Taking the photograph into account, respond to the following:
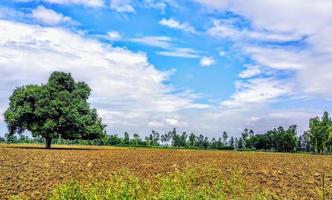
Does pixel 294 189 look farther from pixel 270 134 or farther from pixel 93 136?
pixel 270 134

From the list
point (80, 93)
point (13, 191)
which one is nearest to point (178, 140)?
point (80, 93)

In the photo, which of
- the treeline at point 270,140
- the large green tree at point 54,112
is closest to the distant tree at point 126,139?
the treeline at point 270,140

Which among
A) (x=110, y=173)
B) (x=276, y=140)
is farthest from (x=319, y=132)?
(x=110, y=173)

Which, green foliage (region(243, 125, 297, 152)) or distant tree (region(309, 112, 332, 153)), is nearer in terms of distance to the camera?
distant tree (region(309, 112, 332, 153))

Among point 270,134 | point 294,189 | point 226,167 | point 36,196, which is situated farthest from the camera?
point 270,134

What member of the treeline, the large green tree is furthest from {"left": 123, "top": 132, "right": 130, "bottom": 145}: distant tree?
the large green tree

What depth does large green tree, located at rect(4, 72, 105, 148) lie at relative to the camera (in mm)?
56750

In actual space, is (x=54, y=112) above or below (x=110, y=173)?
above

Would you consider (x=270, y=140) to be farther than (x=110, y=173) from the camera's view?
Yes

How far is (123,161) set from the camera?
32250mm

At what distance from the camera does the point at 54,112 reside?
56.3 metres

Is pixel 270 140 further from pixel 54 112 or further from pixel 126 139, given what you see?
pixel 54 112

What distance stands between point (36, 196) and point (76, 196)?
1032 centimetres

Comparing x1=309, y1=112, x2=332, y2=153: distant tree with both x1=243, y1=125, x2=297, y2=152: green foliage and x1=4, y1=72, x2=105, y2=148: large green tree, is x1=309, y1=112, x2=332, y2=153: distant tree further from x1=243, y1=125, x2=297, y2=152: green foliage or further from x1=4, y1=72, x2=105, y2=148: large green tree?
x1=4, y1=72, x2=105, y2=148: large green tree
